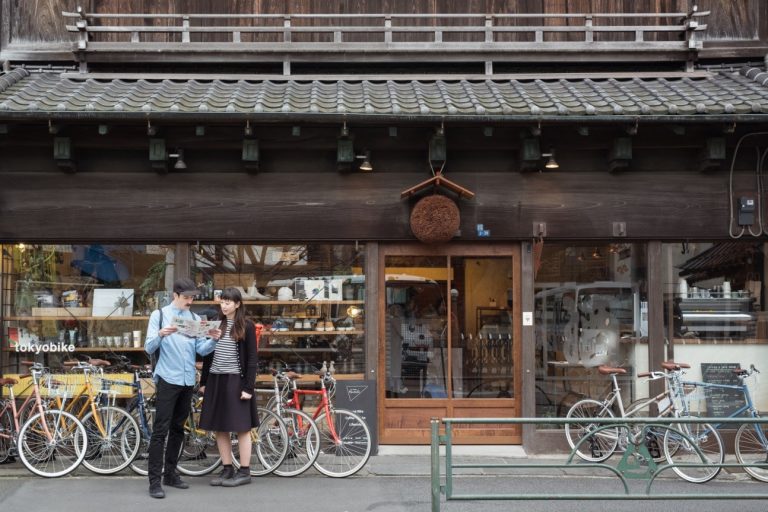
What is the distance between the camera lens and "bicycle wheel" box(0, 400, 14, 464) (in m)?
8.64

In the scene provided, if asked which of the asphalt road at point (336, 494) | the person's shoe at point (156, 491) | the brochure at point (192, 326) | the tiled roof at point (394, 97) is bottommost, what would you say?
the asphalt road at point (336, 494)

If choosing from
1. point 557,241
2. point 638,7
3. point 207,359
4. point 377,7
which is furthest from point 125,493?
point 638,7

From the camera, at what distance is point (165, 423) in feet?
24.6

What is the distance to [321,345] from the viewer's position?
32.1 ft

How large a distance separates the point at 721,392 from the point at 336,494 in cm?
525

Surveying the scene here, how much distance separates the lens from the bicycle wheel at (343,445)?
27.3ft

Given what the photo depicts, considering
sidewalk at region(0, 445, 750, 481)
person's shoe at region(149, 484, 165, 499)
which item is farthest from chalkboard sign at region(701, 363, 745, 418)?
person's shoe at region(149, 484, 165, 499)

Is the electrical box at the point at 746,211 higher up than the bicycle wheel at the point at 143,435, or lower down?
higher up

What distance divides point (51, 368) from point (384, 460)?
4412mm

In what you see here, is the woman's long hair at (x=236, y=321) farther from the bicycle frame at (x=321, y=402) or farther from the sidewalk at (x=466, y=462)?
the sidewalk at (x=466, y=462)

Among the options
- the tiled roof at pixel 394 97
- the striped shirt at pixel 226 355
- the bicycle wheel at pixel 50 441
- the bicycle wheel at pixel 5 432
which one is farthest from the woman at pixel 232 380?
the bicycle wheel at pixel 5 432

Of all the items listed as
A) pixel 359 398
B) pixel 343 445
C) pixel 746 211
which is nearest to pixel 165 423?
pixel 343 445

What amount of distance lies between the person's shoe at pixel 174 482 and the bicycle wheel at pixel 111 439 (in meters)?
0.69

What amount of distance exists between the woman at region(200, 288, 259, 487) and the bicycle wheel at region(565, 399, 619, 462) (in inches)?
153
